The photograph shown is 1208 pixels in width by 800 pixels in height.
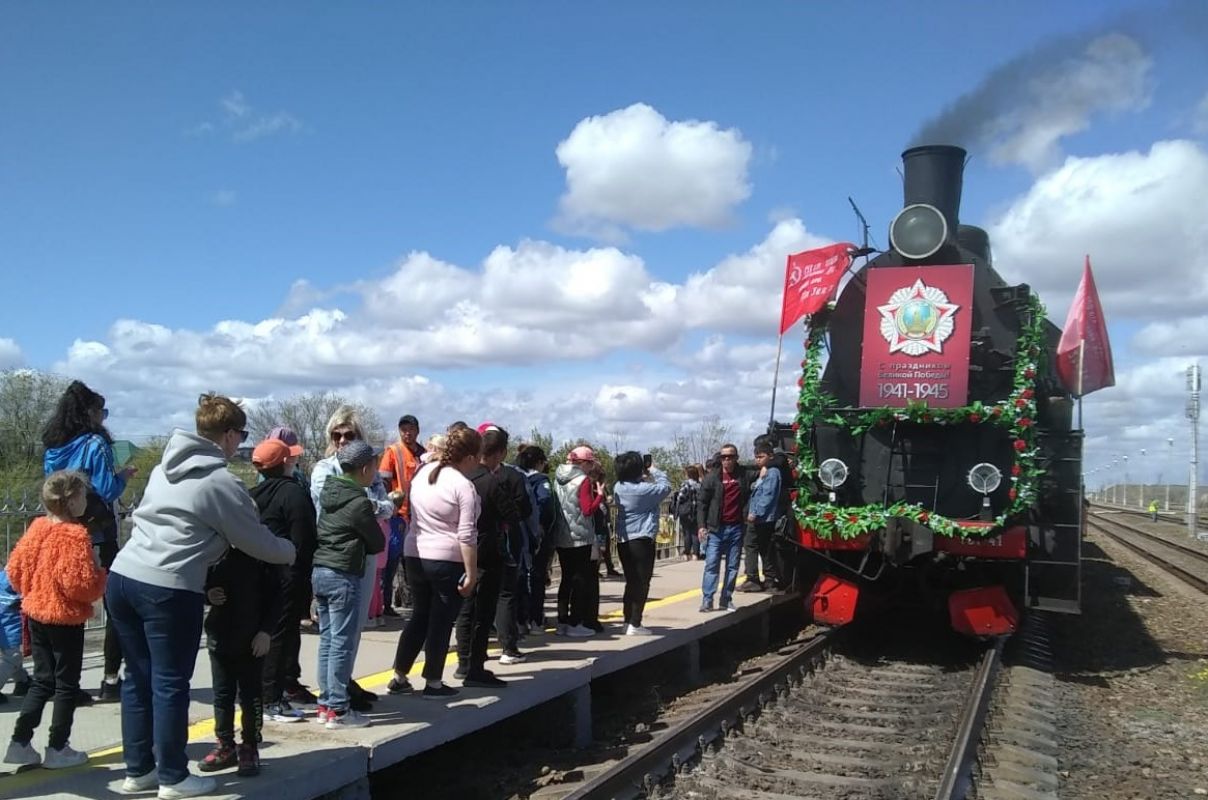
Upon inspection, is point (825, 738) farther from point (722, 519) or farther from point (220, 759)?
point (220, 759)

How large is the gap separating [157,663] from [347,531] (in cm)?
130

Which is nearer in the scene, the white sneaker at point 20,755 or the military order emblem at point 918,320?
the white sneaker at point 20,755

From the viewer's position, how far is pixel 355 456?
205 inches

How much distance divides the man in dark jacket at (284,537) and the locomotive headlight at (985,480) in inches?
243

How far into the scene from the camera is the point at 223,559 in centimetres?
429

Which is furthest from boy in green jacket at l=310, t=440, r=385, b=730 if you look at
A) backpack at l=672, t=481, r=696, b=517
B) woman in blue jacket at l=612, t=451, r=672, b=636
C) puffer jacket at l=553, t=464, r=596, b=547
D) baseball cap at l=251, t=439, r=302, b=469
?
backpack at l=672, t=481, r=696, b=517

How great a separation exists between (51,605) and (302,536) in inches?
44.5

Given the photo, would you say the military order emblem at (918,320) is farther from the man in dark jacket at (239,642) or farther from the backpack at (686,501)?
the backpack at (686,501)

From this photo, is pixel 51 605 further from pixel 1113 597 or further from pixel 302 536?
pixel 1113 597

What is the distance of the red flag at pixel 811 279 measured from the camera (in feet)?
33.9

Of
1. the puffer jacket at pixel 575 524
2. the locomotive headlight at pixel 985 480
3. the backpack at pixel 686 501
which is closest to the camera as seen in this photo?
the puffer jacket at pixel 575 524

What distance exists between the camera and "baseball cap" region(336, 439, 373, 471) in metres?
5.20

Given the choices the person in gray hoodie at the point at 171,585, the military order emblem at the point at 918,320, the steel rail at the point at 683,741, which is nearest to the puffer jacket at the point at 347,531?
the person in gray hoodie at the point at 171,585

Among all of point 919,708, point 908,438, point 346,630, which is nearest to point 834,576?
point 908,438
